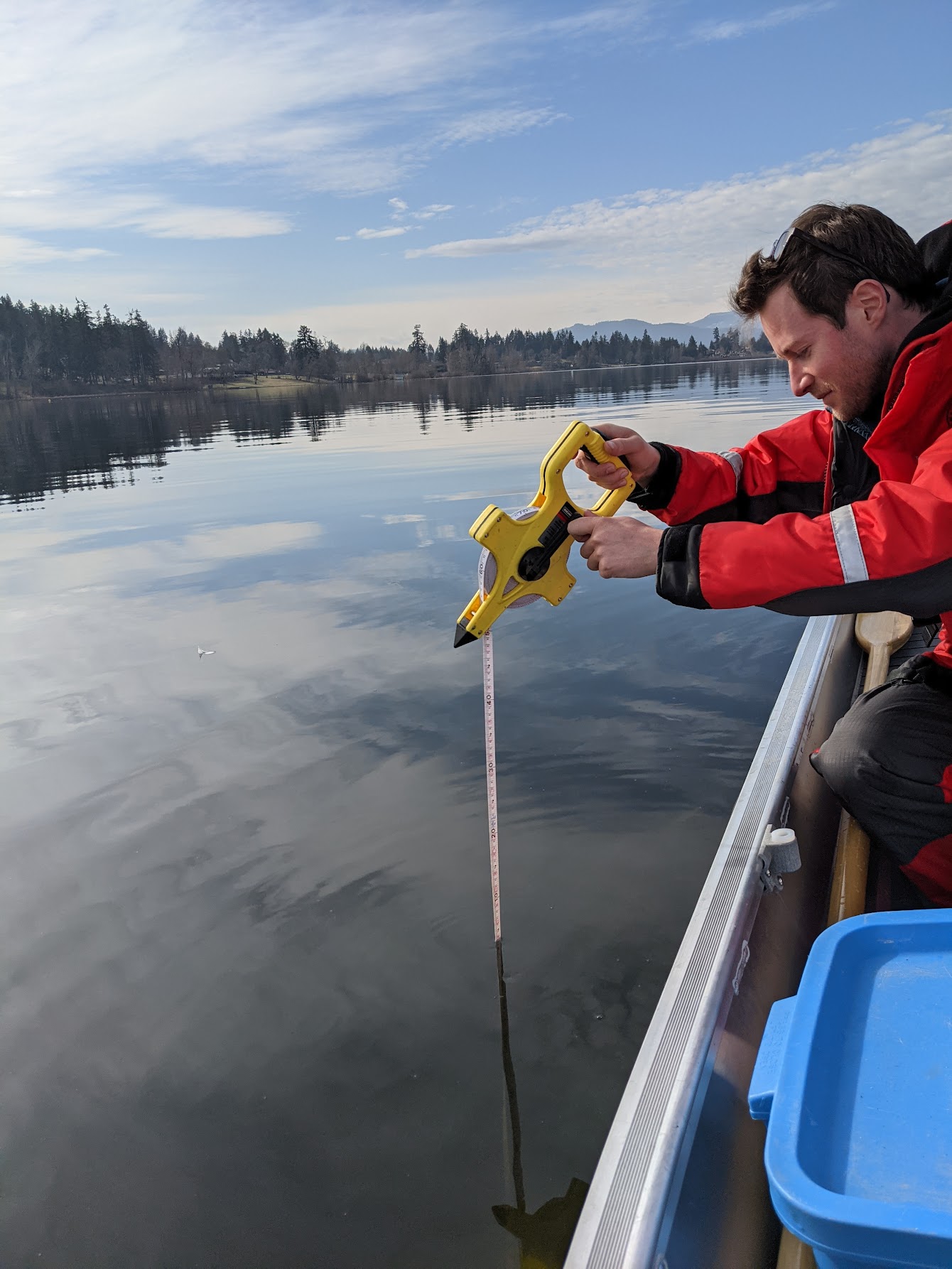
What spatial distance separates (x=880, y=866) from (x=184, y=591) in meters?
6.45

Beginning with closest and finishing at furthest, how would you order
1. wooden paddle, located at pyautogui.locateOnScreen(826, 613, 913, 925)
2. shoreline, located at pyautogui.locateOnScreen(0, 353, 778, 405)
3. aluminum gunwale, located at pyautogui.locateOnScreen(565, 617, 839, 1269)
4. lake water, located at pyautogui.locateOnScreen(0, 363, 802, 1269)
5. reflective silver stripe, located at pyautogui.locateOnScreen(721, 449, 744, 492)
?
aluminum gunwale, located at pyautogui.locateOnScreen(565, 617, 839, 1269), lake water, located at pyautogui.locateOnScreen(0, 363, 802, 1269), wooden paddle, located at pyautogui.locateOnScreen(826, 613, 913, 925), reflective silver stripe, located at pyautogui.locateOnScreen(721, 449, 744, 492), shoreline, located at pyautogui.locateOnScreen(0, 353, 778, 405)

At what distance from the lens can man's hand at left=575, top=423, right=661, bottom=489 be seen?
2.57 meters

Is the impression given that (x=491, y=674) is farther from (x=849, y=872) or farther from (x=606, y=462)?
(x=849, y=872)

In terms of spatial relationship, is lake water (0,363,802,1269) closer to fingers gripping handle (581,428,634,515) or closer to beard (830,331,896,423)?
fingers gripping handle (581,428,634,515)

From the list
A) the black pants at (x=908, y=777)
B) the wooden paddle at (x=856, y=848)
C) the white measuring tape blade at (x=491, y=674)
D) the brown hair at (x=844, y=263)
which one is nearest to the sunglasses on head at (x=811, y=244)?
the brown hair at (x=844, y=263)

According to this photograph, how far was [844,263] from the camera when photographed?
221 cm

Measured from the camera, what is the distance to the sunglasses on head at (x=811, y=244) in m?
2.20

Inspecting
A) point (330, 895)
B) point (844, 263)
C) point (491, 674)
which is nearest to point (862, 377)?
point (844, 263)

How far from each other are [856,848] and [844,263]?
1.71 metres

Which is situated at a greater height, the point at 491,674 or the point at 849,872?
the point at 491,674

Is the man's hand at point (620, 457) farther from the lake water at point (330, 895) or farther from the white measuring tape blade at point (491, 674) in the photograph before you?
the lake water at point (330, 895)

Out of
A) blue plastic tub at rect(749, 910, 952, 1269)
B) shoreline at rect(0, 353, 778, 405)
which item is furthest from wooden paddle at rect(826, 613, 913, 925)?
shoreline at rect(0, 353, 778, 405)

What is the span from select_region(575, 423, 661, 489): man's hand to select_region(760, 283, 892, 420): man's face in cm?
48

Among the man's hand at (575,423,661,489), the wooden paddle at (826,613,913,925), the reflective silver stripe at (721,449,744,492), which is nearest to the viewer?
the wooden paddle at (826,613,913,925)
